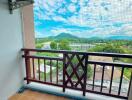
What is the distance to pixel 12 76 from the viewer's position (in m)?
2.44

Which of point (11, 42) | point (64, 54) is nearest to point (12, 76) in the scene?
point (11, 42)

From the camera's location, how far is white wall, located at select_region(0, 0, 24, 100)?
2.15 metres

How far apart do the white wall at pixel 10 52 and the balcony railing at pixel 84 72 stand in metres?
0.22

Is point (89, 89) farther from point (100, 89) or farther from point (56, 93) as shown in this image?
point (56, 93)

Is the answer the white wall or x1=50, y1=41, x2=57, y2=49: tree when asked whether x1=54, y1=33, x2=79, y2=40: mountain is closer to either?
x1=50, y1=41, x2=57, y2=49: tree

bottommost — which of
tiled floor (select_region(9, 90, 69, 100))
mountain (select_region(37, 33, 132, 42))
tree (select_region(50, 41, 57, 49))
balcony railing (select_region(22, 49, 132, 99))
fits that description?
tiled floor (select_region(9, 90, 69, 100))

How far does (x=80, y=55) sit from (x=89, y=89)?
0.64 m

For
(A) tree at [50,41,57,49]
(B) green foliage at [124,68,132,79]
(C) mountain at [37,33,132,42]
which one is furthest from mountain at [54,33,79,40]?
(B) green foliage at [124,68,132,79]

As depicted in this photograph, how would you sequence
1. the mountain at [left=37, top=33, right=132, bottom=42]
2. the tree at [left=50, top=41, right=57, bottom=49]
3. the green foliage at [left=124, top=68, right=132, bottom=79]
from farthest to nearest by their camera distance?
the tree at [left=50, top=41, right=57, bottom=49], the mountain at [left=37, top=33, right=132, bottom=42], the green foliage at [left=124, top=68, right=132, bottom=79]

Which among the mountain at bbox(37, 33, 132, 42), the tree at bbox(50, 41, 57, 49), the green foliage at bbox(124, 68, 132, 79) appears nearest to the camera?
the green foliage at bbox(124, 68, 132, 79)

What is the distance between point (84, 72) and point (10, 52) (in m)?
1.30

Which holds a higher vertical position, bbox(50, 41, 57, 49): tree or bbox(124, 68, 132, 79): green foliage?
bbox(50, 41, 57, 49): tree

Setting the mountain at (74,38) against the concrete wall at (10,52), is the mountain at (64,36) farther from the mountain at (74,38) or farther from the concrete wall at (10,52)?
the concrete wall at (10,52)

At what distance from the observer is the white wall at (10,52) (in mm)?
2146
